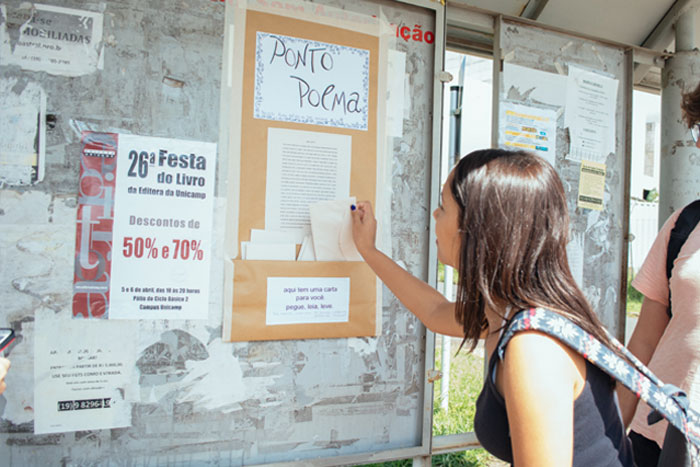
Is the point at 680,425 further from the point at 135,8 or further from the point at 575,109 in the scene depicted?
the point at 135,8

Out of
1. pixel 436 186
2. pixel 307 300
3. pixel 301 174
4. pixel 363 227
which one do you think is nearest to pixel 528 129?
pixel 436 186

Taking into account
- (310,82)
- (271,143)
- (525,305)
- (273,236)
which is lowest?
(525,305)

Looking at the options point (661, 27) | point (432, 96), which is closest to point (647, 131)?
point (661, 27)

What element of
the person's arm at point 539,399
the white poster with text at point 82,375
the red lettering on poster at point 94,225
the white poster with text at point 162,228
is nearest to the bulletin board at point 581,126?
the white poster with text at point 162,228

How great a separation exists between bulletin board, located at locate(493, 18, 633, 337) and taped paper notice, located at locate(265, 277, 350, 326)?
0.99 m

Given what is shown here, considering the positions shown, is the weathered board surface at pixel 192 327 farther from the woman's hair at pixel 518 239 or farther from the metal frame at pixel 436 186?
the woman's hair at pixel 518 239

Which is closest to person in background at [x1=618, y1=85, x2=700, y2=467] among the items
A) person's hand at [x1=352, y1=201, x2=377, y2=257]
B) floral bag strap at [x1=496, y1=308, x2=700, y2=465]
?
floral bag strap at [x1=496, y1=308, x2=700, y2=465]

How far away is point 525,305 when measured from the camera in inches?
44.3

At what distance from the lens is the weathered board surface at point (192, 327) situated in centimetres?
158

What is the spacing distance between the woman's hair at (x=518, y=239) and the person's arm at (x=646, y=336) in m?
0.59

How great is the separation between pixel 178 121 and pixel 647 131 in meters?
25.6

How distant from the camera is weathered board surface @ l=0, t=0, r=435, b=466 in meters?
1.58

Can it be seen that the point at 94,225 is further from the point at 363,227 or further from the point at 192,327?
the point at 363,227

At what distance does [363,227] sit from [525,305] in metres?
0.88
